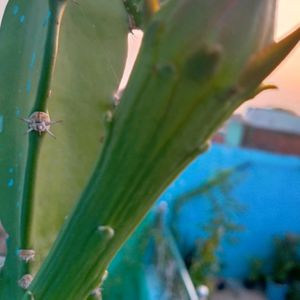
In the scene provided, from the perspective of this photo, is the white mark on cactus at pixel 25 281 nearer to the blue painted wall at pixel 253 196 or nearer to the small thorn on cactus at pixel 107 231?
the small thorn on cactus at pixel 107 231

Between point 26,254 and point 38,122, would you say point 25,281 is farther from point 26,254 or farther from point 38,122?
point 38,122

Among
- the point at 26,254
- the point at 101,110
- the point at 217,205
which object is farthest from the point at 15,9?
the point at 217,205

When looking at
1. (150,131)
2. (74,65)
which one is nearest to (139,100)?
(150,131)

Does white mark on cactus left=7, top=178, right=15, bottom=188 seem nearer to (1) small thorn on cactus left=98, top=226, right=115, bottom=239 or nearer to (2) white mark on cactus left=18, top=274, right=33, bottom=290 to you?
(2) white mark on cactus left=18, top=274, right=33, bottom=290

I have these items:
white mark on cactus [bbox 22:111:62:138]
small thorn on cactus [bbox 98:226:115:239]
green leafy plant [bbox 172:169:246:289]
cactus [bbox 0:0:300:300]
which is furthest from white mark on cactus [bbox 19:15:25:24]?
green leafy plant [bbox 172:169:246:289]

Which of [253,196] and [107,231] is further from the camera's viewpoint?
[253,196]

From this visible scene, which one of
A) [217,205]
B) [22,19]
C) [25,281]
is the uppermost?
[22,19]

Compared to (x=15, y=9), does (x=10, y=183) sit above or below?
below

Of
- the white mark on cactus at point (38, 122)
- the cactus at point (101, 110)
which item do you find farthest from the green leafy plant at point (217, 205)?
the white mark on cactus at point (38, 122)
